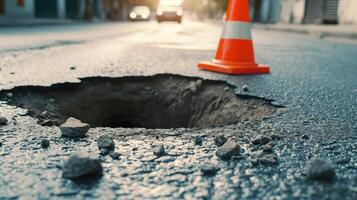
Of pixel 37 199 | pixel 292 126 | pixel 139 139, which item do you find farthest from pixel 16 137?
pixel 292 126

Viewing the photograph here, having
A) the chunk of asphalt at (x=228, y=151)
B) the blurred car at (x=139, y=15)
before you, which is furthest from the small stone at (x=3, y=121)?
the blurred car at (x=139, y=15)

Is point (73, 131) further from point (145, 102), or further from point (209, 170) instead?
point (145, 102)

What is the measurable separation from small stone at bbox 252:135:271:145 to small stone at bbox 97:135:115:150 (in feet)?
2.00

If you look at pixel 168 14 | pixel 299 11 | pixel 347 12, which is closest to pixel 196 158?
pixel 347 12

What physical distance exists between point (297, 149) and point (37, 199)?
1.04m

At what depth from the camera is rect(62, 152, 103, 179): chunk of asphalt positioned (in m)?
1.31

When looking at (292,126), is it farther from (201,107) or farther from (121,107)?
(121,107)

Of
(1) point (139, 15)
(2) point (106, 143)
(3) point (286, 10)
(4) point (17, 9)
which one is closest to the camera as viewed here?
(2) point (106, 143)

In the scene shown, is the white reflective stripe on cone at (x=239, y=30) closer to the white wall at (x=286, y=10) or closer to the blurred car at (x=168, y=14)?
the white wall at (x=286, y=10)

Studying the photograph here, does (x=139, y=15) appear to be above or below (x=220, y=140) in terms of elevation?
above

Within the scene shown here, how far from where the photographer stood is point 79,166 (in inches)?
52.0

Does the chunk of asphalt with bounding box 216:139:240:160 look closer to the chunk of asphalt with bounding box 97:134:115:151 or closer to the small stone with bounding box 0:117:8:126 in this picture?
the chunk of asphalt with bounding box 97:134:115:151

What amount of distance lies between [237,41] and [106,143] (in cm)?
252

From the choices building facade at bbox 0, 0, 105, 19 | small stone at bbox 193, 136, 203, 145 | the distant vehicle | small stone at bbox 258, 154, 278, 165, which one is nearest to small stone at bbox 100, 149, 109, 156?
small stone at bbox 193, 136, 203, 145
